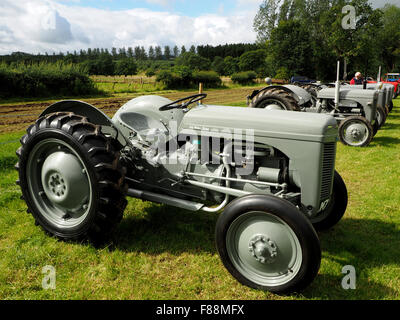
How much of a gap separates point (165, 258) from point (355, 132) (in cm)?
606

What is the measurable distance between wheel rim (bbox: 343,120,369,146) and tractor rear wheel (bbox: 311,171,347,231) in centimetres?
457

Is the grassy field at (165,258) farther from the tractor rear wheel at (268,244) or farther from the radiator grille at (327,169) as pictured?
the radiator grille at (327,169)

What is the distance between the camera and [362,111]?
8.33 meters

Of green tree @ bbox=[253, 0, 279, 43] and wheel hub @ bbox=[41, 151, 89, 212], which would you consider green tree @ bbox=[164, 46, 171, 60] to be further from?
wheel hub @ bbox=[41, 151, 89, 212]

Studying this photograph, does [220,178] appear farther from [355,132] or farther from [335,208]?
[355,132]

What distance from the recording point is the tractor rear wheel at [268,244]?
7.78 ft

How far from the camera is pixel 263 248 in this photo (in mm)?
2543

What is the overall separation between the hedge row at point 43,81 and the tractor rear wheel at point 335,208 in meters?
18.0

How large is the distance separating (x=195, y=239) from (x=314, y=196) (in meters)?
1.32

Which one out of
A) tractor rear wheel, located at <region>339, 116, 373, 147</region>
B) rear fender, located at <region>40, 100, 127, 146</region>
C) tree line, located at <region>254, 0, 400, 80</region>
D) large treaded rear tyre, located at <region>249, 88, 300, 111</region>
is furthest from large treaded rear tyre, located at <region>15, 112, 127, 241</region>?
tree line, located at <region>254, 0, 400, 80</region>

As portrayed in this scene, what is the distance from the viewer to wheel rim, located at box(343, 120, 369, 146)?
7.46 metres

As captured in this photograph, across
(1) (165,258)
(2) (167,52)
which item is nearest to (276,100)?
(1) (165,258)
